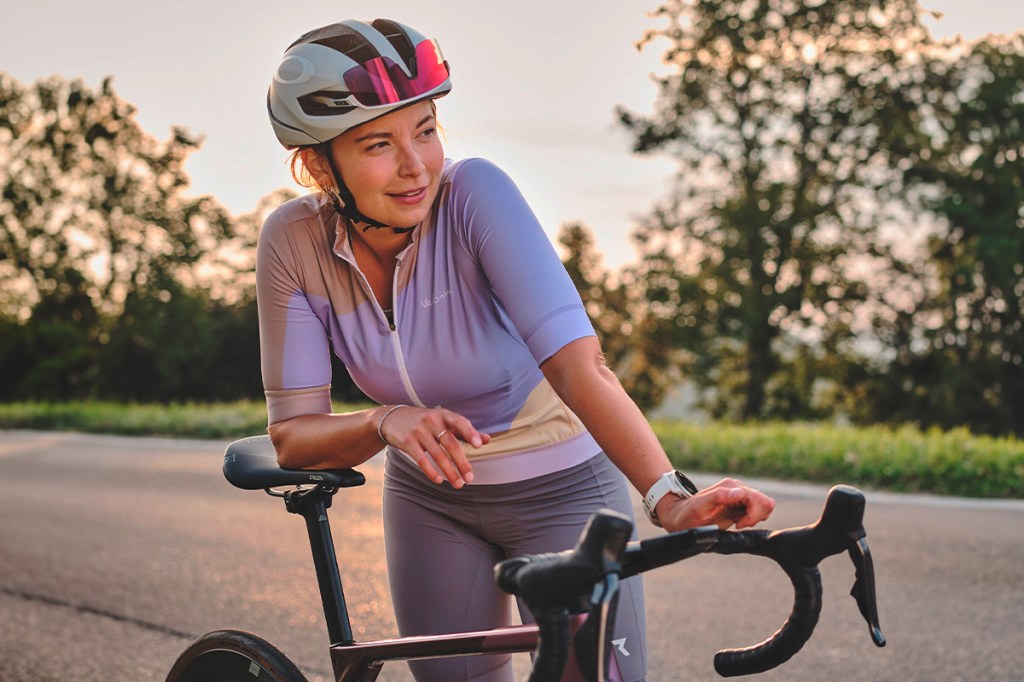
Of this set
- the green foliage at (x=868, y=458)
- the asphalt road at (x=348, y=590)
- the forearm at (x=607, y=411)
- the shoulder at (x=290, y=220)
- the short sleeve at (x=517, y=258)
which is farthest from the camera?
the green foliage at (x=868, y=458)

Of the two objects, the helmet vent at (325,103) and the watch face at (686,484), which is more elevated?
the helmet vent at (325,103)

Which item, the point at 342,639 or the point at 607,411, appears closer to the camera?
the point at 607,411

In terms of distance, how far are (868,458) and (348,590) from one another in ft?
17.3

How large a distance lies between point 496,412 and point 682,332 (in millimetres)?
30944

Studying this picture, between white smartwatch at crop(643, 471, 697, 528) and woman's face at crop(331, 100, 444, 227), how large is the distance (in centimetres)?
72

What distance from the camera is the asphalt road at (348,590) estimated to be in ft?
16.9

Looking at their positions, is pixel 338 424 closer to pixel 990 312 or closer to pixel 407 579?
pixel 407 579

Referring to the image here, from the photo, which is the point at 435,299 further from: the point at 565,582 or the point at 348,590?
the point at 348,590

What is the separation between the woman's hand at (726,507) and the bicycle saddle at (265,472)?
796mm

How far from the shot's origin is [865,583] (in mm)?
1499

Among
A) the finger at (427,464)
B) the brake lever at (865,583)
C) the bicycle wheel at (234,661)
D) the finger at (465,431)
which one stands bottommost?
the bicycle wheel at (234,661)

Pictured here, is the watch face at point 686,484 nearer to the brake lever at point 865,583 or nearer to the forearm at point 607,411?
the forearm at point 607,411

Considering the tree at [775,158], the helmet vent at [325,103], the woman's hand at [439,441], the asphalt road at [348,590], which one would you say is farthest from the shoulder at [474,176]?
the tree at [775,158]

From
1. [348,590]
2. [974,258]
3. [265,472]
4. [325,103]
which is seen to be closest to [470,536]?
[265,472]
